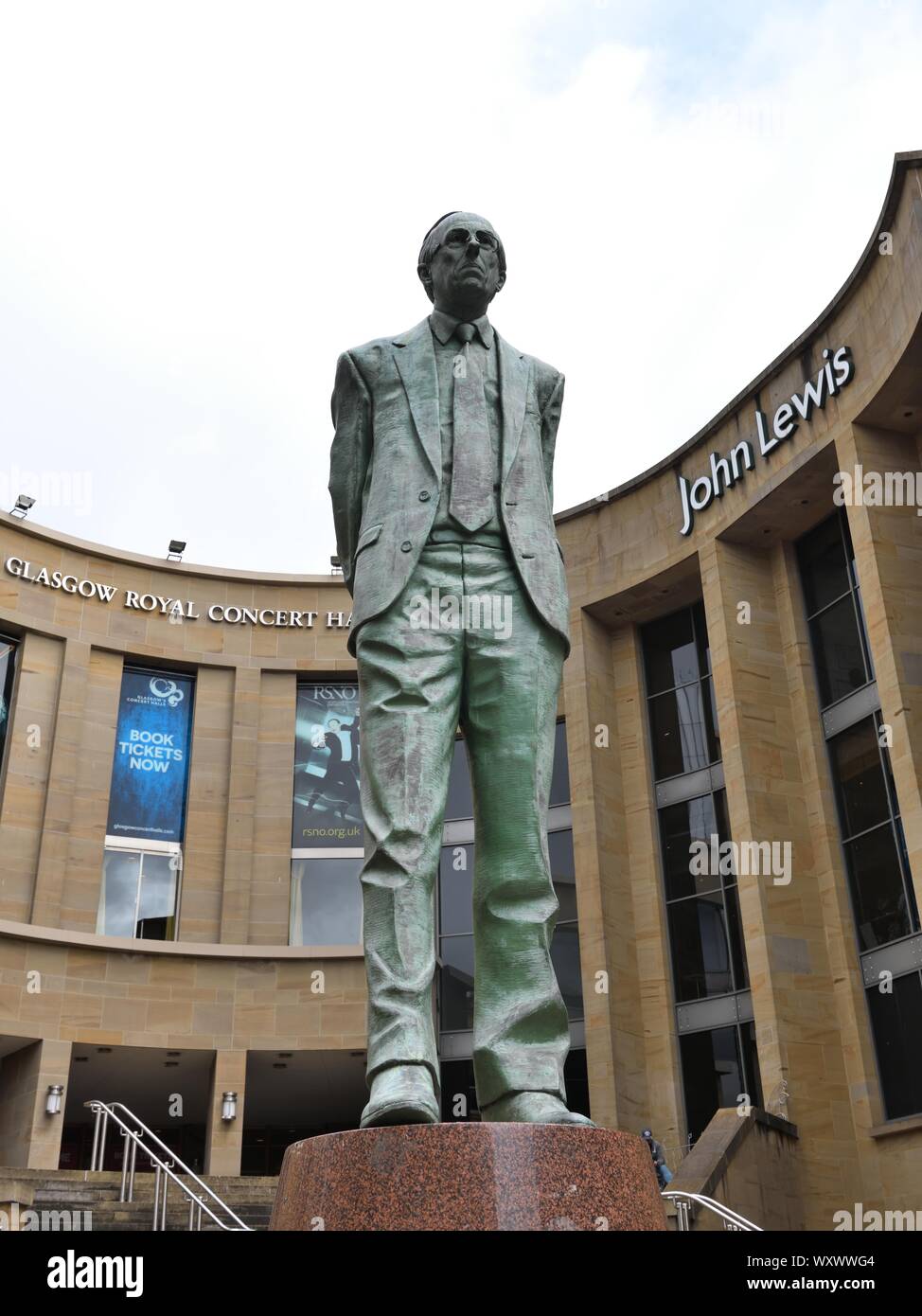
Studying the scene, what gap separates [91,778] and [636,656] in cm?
1284

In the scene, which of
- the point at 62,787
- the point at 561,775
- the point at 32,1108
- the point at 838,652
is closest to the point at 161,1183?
the point at 32,1108

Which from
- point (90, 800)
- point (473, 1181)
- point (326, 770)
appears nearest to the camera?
point (473, 1181)

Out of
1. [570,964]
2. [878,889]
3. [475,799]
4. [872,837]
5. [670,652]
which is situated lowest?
[475,799]

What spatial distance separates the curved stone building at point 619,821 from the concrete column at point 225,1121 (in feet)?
0.20

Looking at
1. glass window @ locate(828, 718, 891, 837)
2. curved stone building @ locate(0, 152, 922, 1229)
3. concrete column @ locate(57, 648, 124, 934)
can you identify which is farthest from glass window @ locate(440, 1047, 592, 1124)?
concrete column @ locate(57, 648, 124, 934)

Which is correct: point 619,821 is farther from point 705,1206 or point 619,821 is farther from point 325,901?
point 705,1206

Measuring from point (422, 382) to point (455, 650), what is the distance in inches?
54.8

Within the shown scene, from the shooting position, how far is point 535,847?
17.3 feet

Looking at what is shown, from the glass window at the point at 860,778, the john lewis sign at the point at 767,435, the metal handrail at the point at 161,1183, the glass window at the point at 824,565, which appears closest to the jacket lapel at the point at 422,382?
the metal handrail at the point at 161,1183

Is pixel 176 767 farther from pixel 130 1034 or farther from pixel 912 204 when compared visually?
pixel 912 204

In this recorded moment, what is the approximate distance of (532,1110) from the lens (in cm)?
475

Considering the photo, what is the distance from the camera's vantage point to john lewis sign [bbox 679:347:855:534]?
936 inches

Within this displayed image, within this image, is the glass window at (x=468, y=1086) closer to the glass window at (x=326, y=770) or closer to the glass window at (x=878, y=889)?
the glass window at (x=326, y=770)

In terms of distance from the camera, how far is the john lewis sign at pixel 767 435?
2378 cm
